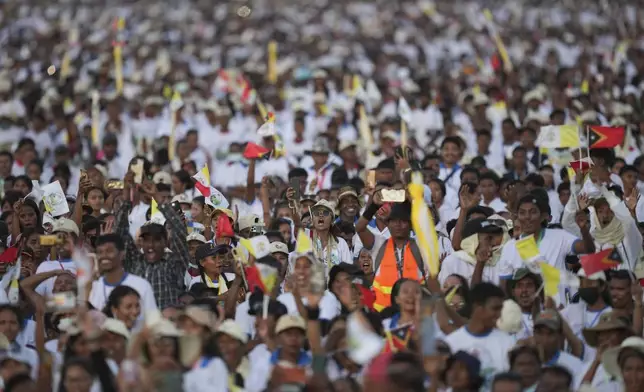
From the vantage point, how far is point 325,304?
1132 cm

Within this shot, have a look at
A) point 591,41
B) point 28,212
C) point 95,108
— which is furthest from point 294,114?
point 591,41

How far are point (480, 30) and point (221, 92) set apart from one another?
26.1 ft

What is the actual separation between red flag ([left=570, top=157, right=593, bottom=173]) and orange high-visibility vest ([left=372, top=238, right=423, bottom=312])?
2.78 m

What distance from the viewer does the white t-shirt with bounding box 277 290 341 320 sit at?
11.1 m

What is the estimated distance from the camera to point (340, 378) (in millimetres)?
9445

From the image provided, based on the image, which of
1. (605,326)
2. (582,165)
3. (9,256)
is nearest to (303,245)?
(605,326)

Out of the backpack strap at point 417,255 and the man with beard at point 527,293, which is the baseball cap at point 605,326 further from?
the backpack strap at point 417,255

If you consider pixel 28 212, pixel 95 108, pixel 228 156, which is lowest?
pixel 28 212

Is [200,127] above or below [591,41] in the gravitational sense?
below

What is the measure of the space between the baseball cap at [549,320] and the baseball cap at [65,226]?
4653 mm

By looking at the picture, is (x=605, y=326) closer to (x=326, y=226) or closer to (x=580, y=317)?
(x=580, y=317)

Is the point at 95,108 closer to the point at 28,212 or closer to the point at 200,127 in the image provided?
the point at 200,127

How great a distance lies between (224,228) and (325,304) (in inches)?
106

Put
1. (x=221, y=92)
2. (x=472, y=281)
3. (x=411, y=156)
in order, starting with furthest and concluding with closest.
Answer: (x=221, y=92) → (x=411, y=156) → (x=472, y=281)
